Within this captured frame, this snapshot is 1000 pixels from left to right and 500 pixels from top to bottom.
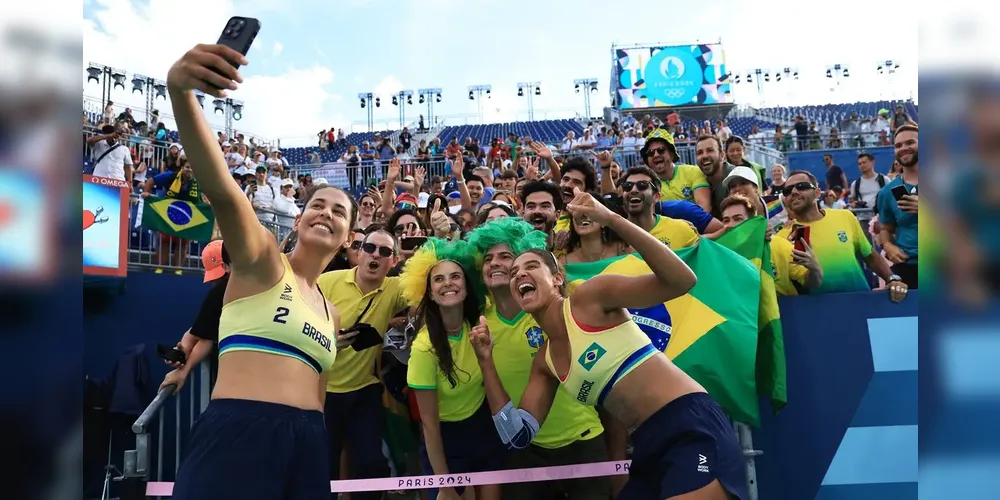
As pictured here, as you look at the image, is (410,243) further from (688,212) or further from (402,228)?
(688,212)

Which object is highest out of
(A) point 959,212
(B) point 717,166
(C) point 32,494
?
(B) point 717,166

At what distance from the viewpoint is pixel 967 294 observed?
68 centimetres

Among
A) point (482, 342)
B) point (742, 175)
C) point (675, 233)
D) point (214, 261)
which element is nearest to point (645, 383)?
point (482, 342)

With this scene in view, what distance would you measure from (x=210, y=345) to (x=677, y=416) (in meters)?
3.55

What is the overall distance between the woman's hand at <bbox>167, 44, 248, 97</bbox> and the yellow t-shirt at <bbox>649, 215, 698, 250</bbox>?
3.87 meters

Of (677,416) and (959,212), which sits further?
(677,416)

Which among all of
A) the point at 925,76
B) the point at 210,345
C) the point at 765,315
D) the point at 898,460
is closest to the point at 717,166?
the point at 765,315

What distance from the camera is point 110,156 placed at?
10602mm

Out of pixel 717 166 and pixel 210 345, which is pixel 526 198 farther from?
pixel 210 345

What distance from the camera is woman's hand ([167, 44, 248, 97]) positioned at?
76.2 inches

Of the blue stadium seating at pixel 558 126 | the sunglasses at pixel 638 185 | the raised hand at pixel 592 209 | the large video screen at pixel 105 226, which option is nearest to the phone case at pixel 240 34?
the raised hand at pixel 592 209

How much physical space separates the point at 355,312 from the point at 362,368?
42 cm

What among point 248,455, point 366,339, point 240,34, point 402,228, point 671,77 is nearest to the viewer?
point 240,34

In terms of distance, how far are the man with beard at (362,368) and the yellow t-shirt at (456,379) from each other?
42cm
